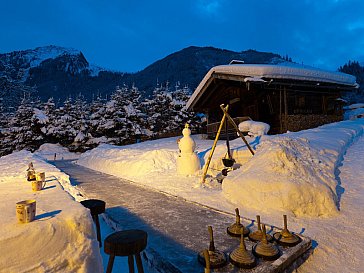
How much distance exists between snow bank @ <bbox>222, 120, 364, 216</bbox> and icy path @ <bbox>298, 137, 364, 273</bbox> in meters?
0.34

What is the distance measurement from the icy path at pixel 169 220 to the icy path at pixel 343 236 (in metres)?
1.15

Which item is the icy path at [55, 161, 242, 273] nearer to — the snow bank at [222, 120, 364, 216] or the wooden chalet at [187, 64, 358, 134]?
the snow bank at [222, 120, 364, 216]

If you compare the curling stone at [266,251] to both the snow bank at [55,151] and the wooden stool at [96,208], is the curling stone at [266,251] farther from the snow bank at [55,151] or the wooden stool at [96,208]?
the snow bank at [55,151]

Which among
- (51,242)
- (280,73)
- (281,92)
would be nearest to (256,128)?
(280,73)

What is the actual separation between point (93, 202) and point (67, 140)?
25.6 m

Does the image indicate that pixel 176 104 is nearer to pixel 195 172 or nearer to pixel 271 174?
pixel 195 172

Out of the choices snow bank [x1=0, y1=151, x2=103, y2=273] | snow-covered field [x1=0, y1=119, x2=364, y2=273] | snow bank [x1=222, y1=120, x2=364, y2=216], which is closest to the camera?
snow bank [x1=0, y1=151, x2=103, y2=273]

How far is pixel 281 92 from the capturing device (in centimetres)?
1460

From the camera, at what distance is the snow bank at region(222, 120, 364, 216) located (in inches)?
183

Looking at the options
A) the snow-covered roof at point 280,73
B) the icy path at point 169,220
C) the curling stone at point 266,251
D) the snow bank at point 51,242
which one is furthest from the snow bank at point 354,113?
the snow bank at point 51,242

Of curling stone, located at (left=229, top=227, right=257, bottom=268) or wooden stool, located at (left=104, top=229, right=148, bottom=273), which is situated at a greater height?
wooden stool, located at (left=104, top=229, right=148, bottom=273)

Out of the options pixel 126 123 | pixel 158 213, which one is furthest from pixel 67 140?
pixel 158 213

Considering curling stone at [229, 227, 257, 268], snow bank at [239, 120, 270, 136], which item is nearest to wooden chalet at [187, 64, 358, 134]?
snow bank at [239, 120, 270, 136]

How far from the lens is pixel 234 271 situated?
2670 millimetres
